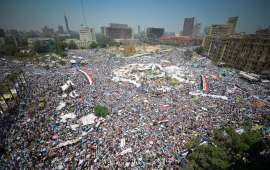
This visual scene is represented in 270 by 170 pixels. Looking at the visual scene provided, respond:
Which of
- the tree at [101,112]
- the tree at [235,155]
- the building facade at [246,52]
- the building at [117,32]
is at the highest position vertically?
the building at [117,32]

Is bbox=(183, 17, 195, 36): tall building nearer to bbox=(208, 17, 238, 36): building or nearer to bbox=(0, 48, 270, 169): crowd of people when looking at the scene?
bbox=(208, 17, 238, 36): building

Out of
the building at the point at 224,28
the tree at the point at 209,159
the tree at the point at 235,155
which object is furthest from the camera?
the building at the point at 224,28

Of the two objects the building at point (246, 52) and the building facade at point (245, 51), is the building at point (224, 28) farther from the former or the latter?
the building at point (246, 52)

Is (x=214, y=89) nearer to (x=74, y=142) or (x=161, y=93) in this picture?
(x=161, y=93)

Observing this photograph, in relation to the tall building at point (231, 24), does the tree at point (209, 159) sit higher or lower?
lower

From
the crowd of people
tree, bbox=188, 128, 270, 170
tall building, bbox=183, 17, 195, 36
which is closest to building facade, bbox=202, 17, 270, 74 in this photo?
the crowd of people

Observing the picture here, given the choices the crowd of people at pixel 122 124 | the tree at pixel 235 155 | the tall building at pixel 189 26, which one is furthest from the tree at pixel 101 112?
the tall building at pixel 189 26

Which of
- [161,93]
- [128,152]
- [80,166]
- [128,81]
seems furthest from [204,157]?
[128,81]
